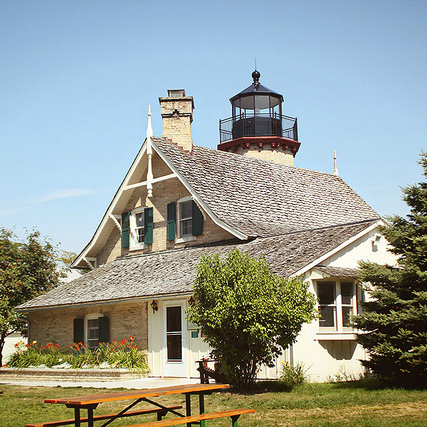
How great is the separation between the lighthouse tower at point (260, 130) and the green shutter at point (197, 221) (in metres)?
12.0

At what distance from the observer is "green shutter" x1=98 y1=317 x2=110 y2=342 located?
2055 centimetres

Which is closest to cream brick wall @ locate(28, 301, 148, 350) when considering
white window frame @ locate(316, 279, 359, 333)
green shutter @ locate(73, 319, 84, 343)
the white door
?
green shutter @ locate(73, 319, 84, 343)

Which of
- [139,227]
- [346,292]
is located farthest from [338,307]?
[139,227]

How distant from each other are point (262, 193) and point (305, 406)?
14.0 m

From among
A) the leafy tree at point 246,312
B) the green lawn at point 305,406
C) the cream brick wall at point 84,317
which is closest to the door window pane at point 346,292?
the green lawn at point 305,406

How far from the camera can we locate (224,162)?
25.8 metres

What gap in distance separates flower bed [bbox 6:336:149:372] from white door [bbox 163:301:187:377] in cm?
81

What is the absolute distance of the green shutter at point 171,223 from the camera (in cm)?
2284

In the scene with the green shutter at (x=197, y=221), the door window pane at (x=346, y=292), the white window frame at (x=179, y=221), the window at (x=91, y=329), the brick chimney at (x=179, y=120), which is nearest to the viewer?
the door window pane at (x=346, y=292)

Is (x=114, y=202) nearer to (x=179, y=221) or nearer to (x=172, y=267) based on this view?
(x=179, y=221)

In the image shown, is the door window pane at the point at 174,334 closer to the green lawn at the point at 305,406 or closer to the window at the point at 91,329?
the window at the point at 91,329

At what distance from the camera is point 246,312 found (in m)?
13.2

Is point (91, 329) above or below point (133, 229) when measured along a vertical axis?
below

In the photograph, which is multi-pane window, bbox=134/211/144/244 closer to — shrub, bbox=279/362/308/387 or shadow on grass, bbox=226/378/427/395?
shrub, bbox=279/362/308/387
